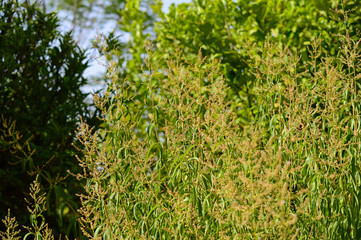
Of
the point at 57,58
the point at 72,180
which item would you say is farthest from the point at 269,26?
the point at 72,180

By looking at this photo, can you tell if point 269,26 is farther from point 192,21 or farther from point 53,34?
point 53,34

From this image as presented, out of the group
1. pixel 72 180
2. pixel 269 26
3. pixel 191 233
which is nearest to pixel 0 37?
pixel 72 180

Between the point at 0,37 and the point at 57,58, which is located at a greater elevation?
the point at 0,37

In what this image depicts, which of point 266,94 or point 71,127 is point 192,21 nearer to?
point 71,127

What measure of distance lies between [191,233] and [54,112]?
2658 millimetres

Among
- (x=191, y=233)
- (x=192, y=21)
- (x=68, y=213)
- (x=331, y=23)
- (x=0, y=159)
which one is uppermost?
(x=192, y=21)

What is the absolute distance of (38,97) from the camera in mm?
4699

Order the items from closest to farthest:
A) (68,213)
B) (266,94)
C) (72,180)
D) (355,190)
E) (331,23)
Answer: (355,190) → (266,94) → (72,180) → (331,23) → (68,213)

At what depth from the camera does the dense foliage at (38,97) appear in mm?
4391

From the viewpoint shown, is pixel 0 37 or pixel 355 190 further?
pixel 0 37

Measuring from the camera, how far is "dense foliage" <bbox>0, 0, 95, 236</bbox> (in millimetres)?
4391

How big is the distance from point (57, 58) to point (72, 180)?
137 centimetres

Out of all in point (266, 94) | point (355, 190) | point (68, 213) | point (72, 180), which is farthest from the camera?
point (68, 213)

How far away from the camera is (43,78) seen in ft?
15.6
